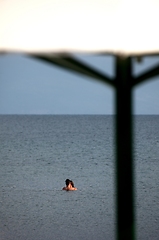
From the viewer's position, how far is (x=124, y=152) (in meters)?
1.49

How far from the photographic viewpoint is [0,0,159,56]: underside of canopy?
1473 mm

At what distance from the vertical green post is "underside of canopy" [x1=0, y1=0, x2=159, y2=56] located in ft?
0.18

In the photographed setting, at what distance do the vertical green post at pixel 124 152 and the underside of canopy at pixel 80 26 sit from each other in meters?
0.05

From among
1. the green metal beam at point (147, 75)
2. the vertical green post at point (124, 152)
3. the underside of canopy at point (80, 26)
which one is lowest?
the vertical green post at point (124, 152)

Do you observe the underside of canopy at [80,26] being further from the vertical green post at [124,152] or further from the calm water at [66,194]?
the calm water at [66,194]

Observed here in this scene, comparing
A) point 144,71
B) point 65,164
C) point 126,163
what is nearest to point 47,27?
point 144,71

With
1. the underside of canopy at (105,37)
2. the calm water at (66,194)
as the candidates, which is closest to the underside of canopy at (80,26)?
the underside of canopy at (105,37)

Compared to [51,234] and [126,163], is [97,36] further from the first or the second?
[51,234]

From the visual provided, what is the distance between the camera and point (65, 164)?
31.4 metres

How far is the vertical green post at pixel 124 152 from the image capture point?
4.83ft

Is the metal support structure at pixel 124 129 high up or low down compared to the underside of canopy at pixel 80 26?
down

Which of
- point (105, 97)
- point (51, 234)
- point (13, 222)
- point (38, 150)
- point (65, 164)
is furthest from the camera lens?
point (105, 97)

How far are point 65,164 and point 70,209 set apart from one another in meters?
12.4

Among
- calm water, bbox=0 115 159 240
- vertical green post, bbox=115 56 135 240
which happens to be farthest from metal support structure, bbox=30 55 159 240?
calm water, bbox=0 115 159 240
